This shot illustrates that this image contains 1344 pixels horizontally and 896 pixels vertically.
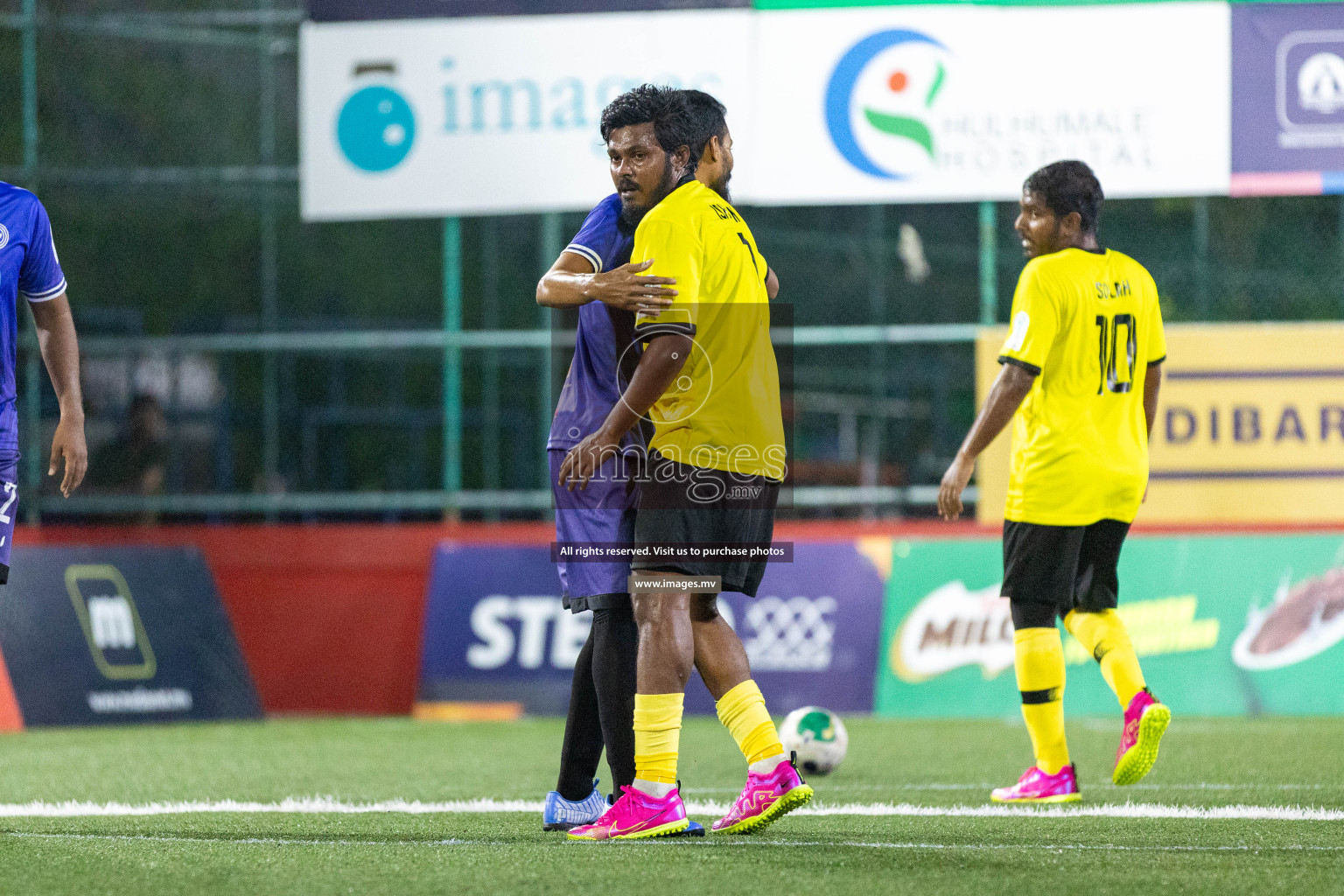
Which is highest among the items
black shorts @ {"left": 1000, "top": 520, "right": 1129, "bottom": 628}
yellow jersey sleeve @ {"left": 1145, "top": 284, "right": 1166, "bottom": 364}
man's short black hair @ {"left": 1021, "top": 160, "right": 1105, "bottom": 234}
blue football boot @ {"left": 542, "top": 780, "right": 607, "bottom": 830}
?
man's short black hair @ {"left": 1021, "top": 160, "right": 1105, "bottom": 234}

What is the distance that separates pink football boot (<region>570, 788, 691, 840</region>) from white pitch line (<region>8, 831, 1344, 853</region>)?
55mm

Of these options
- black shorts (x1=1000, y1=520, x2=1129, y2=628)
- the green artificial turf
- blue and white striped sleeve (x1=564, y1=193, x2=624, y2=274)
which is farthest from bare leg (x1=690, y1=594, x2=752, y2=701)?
black shorts (x1=1000, y1=520, x2=1129, y2=628)

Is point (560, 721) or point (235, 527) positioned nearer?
point (560, 721)

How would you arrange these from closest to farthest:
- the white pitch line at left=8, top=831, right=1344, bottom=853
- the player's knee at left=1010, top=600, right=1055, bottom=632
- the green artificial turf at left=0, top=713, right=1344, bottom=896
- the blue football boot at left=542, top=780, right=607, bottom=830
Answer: the green artificial turf at left=0, top=713, right=1344, bottom=896, the white pitch line at left=8, top=831, right=1344, bottom=853, the blue football boot at left=542, top=780, right=607, bottom=830, the player's knee at left=1010, top=600, right=1055, bottom=632

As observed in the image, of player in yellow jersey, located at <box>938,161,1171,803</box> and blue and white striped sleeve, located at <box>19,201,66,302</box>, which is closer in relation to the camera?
blue and white striped sleeve, located at <box>19,201,66,302</box>

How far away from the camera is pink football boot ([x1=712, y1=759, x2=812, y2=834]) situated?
15.0 ft

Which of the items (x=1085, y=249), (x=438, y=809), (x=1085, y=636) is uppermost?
(x=1085, y=249)

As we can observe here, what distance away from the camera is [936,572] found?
988cm

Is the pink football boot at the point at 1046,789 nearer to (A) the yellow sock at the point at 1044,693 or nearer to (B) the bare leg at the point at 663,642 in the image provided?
(A) the yellow sock at the point at 1044,693

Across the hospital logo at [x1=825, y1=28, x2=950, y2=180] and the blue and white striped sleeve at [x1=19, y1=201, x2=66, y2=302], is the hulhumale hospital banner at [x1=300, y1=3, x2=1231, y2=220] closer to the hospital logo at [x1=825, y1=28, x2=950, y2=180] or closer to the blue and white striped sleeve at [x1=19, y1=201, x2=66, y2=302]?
the hospital logo at [x1=825, y1=28, x2=950, y2=180]

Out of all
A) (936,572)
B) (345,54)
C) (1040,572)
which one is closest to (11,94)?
(345,54)

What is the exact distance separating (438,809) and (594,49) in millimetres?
6308

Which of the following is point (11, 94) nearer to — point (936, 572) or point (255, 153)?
point (936, 572)

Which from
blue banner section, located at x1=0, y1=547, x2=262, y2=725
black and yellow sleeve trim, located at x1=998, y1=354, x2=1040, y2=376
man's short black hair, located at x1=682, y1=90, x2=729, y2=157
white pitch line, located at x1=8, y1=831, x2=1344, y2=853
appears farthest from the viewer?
blue banner section, located at x1=0, y1=547, x2=262, y2=725
